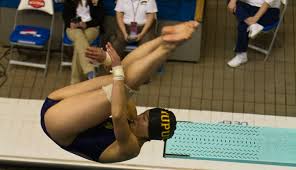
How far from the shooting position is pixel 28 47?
7.36 metres

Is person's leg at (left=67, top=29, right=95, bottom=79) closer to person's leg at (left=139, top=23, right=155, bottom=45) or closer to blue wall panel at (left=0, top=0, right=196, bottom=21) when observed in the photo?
blue wall panel at (left=0, top=0, right=196, bottom=21)

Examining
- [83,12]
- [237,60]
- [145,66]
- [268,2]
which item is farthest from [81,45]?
[145,66]

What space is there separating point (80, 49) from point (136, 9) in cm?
79

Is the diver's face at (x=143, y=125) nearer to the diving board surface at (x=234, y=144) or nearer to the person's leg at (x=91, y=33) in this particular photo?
the diving board surface at (x=234, y=144)

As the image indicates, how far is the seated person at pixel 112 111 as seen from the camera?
10.9ft

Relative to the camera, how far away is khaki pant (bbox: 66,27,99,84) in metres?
6.59

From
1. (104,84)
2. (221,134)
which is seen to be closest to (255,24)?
(221,134)

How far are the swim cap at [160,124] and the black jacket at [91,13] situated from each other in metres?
3.39

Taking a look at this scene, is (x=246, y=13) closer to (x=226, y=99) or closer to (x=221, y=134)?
(x=226, y=99)

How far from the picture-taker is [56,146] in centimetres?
550

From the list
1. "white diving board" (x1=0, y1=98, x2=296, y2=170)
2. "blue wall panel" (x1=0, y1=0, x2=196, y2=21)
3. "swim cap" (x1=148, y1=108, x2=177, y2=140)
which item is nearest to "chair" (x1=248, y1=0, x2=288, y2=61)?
"blue wall panel" (x1=0, y1=0, x2=196, y2=21)

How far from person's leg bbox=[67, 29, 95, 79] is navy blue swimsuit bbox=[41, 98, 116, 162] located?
2854mm

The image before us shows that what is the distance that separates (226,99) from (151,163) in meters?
1.87

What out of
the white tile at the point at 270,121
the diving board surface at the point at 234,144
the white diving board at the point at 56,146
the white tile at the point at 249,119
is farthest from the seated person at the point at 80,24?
the white tile at the point at 270,121
